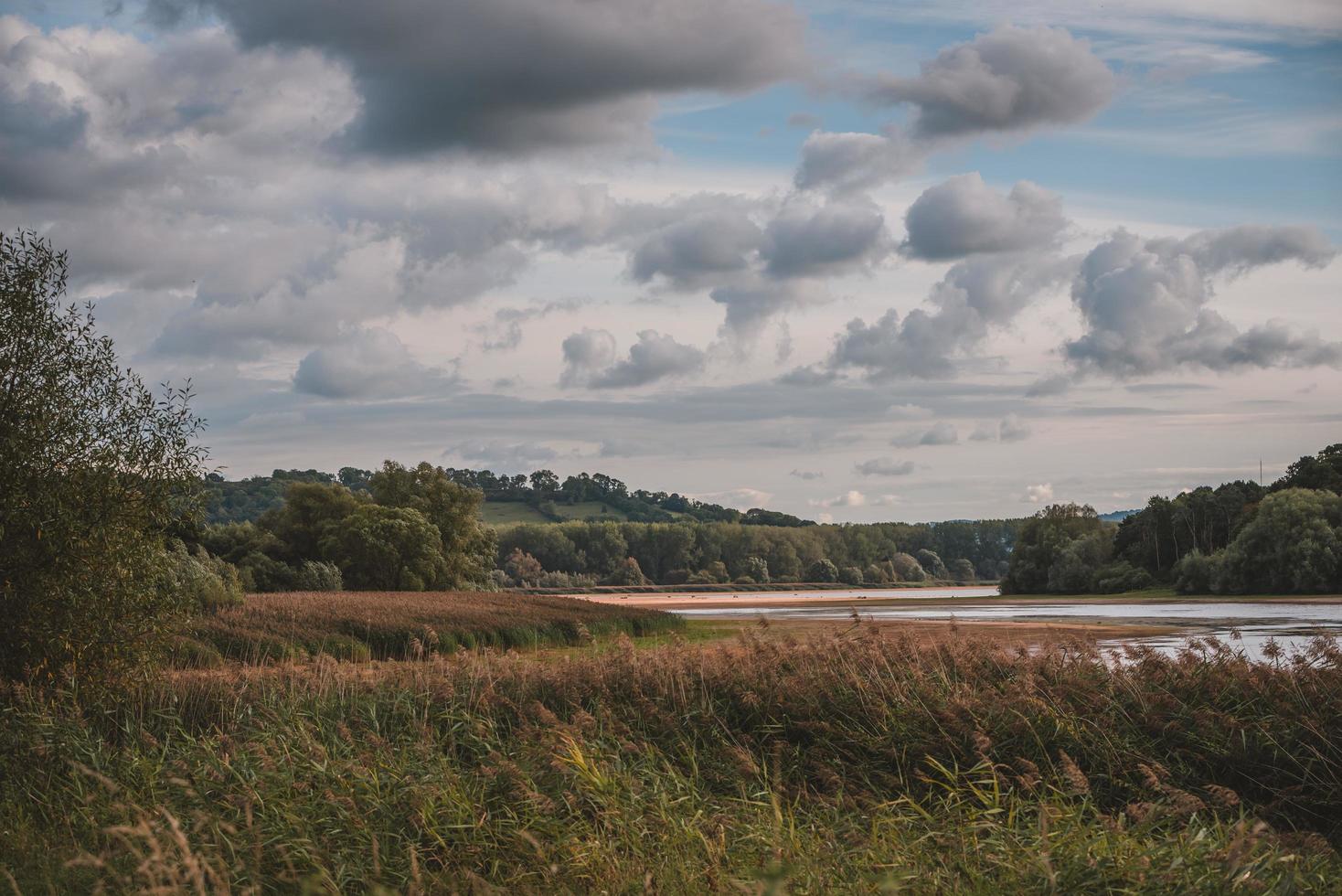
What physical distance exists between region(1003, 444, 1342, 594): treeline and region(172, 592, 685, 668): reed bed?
46.1 m

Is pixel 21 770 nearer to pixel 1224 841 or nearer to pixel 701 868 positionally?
pixel 701 868

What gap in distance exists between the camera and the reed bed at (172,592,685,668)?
24.4 m

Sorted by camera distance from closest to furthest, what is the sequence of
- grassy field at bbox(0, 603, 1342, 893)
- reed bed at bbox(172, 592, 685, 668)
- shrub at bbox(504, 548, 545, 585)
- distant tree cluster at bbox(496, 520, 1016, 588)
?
grassy field at bbox(0, 603, 1342, 893) < reed bed at bbox(172, 592, 685, 668) < shrub at bbox(504, 548, 545, 585) < distant tree cluster at bbox(496, 520, 1016, 588)

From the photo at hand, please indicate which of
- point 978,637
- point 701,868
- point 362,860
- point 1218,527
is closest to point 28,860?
point 362,860

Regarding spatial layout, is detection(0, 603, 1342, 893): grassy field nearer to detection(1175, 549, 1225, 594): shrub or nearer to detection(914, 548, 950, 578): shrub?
detection(1175, 549, 1225, 594): shrub

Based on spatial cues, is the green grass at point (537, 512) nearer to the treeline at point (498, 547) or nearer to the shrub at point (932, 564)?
the treeline at point (498, 547)

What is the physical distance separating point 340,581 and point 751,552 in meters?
105

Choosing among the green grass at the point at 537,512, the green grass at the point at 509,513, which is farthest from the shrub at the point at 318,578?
the green grass at the point at 509,513

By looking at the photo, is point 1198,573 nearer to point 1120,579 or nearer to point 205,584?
point 1120,579

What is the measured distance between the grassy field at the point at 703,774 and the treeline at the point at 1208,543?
6276 centimetres

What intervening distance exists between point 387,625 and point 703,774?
60.3 ft

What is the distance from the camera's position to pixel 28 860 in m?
10.6

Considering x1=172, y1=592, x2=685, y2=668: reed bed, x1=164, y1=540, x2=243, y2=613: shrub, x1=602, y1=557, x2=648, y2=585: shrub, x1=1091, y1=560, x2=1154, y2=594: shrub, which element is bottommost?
x1=602, y1=557, x2=648, y2=585: shrub

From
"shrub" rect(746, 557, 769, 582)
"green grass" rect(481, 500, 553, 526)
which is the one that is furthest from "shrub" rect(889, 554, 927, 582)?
"green grass" rect(481, 500, 553, 526)
